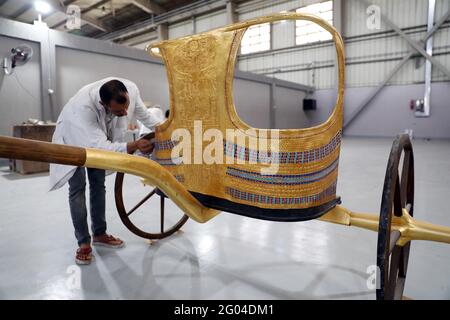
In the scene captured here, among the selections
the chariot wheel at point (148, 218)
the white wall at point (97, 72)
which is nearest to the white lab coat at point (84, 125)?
the chariot wheel at point (148, 218)

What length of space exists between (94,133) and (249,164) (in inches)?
39.7

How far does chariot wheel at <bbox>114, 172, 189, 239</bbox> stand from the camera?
2281 millimetres

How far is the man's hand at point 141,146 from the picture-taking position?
166 centimetres

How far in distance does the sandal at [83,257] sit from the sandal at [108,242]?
0.74ft

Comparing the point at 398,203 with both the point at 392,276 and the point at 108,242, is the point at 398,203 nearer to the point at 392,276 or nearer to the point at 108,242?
the point at 392,276

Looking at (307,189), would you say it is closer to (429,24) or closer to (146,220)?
(146,220)

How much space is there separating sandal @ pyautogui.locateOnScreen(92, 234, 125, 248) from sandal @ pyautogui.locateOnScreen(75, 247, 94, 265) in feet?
0.74

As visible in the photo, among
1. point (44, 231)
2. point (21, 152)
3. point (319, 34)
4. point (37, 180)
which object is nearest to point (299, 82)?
point (319, 34)

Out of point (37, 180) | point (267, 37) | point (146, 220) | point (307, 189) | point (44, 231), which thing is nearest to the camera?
point (307, 189)

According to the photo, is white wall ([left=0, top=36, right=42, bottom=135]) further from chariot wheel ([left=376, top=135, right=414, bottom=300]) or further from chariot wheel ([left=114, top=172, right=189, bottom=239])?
chariot wheel ([left=376, top=135, right=414, bottom=300])

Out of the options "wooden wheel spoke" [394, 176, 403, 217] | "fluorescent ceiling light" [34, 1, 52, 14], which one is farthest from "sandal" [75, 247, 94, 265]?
"fluorescent ceiling light" [34, 1, 52, 14]

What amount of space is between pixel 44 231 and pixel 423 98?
13.0 metres

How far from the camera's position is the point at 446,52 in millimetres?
10883

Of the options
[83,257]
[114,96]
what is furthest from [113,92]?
[83,257]
